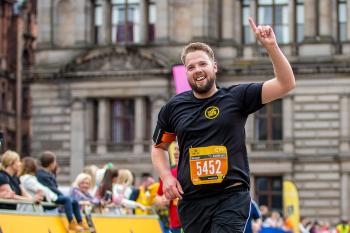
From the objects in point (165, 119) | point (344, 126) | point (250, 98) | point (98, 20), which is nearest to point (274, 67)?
point (250, 98)

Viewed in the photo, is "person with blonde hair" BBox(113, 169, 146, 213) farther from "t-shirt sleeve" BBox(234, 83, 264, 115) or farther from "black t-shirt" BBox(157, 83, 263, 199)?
"t-shirt sleeve" BBox(234, 83, 264, 115)

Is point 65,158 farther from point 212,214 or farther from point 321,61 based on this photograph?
point 212,214

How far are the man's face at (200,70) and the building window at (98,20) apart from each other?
1699 inches

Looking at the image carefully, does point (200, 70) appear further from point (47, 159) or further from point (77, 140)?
point (77, 140)

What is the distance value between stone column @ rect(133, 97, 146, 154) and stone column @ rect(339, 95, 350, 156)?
28.4 feet

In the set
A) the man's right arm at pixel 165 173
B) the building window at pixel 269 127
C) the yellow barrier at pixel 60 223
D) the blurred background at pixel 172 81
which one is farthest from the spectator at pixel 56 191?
the building window at pixel 269 127

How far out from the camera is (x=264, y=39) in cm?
834

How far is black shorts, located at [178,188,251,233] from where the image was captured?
28.2ft

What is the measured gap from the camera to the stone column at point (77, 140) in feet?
167

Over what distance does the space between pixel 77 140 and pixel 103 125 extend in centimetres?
144

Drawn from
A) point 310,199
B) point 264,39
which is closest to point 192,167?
point 264,39

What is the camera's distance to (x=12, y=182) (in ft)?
53.9

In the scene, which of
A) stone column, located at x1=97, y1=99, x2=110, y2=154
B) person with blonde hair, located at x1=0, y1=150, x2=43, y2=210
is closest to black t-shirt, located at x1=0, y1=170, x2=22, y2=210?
person with blonde hair, located at x1=0, y1=150, x2=43, y2=210

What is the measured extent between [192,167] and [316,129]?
4027cm
